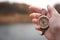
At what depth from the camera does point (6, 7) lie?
259cm

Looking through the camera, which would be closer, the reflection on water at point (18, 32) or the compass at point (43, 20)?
the compass at point (43, 20)

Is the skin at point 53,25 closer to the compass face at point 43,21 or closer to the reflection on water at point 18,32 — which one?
the compass face at point 43,21

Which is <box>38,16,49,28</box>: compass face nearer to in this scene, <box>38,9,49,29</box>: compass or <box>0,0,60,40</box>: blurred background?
<box>38,9,49,29</box>: compass

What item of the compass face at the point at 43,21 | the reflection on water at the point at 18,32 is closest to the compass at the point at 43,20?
the compass face at the point at 43,21

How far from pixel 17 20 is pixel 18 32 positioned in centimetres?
45

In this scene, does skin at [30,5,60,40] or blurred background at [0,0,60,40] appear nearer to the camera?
skin at [30,5,60,40]

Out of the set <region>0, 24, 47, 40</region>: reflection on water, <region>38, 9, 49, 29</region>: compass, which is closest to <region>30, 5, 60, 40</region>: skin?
<region>38, 9, 49, 29</region>: compass

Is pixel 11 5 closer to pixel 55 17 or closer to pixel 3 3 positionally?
pixel 3 3

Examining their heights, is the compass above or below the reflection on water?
above

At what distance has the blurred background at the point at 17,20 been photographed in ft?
6.66

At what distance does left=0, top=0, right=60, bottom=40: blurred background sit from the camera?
6.66 ft

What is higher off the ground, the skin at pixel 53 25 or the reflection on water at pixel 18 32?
the skin at pixel 53 25

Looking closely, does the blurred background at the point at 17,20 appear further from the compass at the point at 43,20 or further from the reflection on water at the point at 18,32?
the compass at the point at 43,20

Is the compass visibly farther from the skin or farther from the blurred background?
the blurred background
